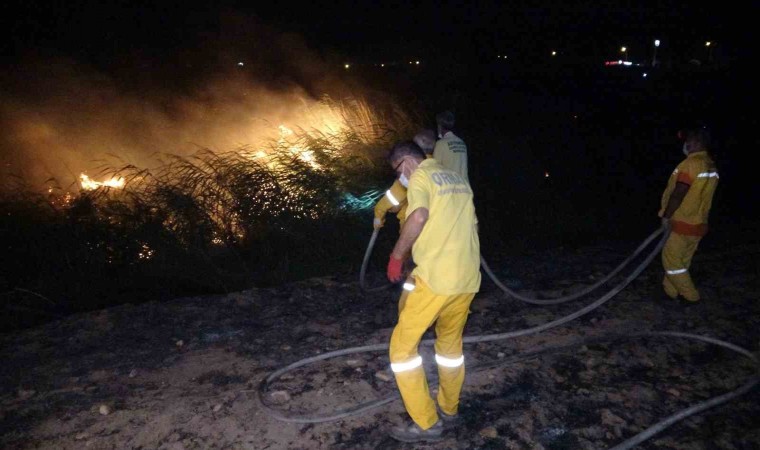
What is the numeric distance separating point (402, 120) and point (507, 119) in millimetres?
2559

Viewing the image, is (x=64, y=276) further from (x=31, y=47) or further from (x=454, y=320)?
(x=31, y=47)

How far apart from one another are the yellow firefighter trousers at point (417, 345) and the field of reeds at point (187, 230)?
3.48m

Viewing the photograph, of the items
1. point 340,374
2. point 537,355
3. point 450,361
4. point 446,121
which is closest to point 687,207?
point 537,355

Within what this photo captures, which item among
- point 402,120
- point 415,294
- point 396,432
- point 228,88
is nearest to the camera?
point 415,294

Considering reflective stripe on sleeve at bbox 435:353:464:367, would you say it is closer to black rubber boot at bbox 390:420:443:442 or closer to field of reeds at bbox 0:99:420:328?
black rubber boot at bbox 390:420:443:442

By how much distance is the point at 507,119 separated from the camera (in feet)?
33.4

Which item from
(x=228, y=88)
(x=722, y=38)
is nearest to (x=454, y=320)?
(x=228, y=88)

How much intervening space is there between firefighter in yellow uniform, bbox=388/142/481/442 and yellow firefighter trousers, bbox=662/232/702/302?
3.04 m

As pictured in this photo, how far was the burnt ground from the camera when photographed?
10.4 feet

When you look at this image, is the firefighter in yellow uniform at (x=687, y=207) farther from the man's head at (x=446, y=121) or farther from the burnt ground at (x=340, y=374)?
the man's head at (x=446, y=121)

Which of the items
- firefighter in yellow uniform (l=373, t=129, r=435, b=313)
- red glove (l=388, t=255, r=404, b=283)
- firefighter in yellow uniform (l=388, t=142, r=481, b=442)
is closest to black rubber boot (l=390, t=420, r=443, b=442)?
firefighter in yellow uniform (l=388, t=142, r=481, b=442)

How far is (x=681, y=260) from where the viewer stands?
4918mm

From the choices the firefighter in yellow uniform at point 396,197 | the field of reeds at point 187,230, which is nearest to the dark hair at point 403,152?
the firefighter in yellow uniform at point 396,197

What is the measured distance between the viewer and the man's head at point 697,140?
4744mm
